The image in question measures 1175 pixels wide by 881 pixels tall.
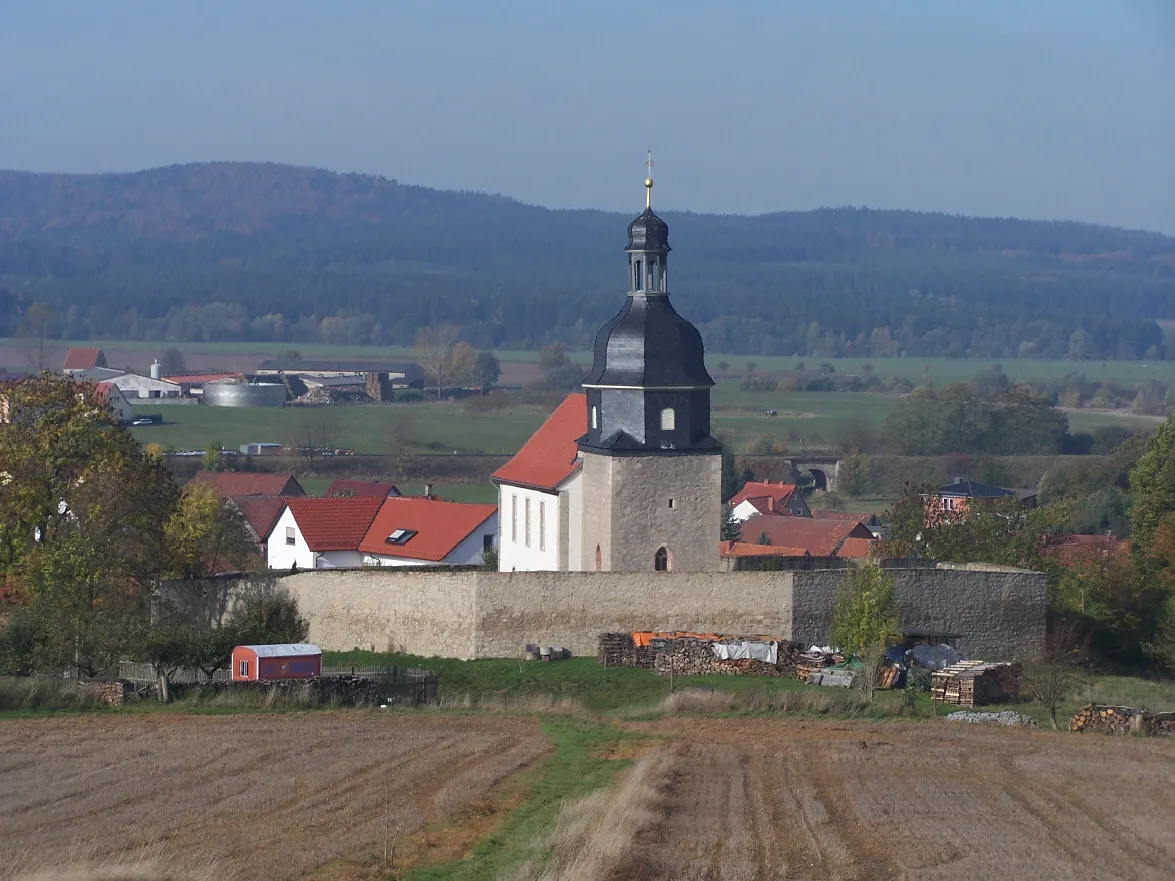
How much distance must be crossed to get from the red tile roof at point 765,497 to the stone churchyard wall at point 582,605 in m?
36.6

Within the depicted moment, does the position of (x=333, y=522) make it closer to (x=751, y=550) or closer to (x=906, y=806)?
(x=751, y=550)

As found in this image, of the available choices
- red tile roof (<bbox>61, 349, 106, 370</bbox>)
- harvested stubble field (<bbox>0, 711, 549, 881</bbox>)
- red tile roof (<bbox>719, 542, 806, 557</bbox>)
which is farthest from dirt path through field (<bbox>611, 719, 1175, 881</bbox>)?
red tile roof (<bbox>61, 349, 106, 370</bbox>)

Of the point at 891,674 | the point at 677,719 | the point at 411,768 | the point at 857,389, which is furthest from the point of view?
the point at 857,389

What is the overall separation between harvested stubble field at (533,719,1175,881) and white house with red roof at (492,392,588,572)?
15.0m

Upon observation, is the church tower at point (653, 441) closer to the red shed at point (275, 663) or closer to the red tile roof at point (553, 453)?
the red tile roof at point (553, 453)

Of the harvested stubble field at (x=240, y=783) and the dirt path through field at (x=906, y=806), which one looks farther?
the harvested stubble field at (x=240, y=783)

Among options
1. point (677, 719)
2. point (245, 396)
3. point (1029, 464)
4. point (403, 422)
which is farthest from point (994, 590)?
point (245, 396)

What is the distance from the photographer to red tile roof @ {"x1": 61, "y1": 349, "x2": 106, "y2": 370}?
552 ft

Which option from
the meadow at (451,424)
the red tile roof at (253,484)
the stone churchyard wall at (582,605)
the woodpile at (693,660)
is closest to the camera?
the woodpile at (693,660)

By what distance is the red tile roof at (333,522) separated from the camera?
5444 cm

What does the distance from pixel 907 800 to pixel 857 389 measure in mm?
169782

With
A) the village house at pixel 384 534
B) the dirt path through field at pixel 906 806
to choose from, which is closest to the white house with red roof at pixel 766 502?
the village house at pixel 384 534

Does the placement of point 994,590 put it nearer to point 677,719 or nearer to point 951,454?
point 677,719

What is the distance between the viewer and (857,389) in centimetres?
19175
